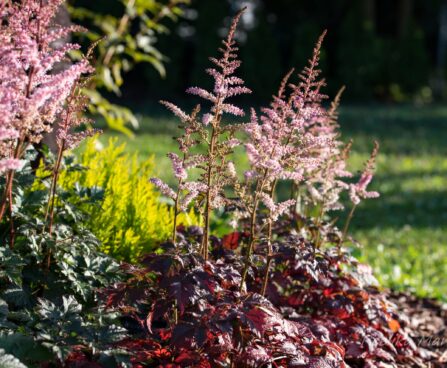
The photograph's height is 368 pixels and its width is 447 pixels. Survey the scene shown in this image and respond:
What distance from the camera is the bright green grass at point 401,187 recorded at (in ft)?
21.0

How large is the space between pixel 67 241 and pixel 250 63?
1703cm

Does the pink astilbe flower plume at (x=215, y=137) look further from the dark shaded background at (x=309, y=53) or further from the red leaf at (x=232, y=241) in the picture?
the dark shaded background at (x=309, y=53)

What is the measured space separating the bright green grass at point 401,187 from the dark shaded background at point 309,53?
2.21 meters

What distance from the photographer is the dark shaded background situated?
19453mm

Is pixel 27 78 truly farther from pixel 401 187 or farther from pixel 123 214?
pixel 401 187

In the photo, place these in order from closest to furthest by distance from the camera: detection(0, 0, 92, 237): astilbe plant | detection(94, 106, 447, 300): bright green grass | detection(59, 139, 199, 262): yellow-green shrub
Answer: detection(0, 0, 92, 237): astilbe plant
detection(59, 139, 199, 262): yellow-green shrub
detection(94, 106, 447, 300): bright green grass

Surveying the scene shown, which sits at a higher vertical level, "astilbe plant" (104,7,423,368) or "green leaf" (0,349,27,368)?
"astilbe plant" (104,7,423,368)

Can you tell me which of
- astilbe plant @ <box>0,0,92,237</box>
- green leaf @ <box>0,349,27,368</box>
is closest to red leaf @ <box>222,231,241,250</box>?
astilbe plant @ <box>0,0,92,237</box>

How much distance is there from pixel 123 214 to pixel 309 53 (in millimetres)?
16262

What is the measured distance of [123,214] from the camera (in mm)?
3787

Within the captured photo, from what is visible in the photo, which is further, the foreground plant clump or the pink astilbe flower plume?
the pink astilbe flower plume

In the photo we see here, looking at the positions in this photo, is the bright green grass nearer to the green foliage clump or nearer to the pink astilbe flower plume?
the green foliage clump

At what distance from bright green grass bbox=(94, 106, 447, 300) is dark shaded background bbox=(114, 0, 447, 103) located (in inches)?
87.1

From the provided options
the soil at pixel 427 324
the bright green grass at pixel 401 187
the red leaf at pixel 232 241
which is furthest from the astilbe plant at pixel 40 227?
the bright green grass at pixel 401 187
